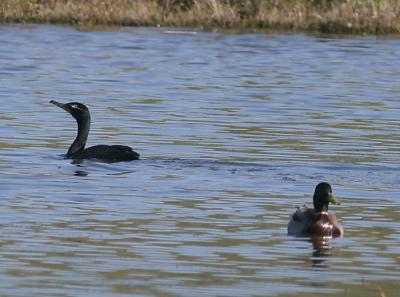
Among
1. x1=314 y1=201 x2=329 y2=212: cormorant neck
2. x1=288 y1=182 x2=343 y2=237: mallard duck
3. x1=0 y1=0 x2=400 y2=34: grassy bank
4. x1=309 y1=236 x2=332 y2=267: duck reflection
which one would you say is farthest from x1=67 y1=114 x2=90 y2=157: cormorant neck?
x1=0 y1=0 x2=400 y2=34: grassy bank

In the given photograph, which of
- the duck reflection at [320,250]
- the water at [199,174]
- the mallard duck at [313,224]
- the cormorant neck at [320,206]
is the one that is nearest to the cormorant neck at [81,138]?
the water at [199,174]

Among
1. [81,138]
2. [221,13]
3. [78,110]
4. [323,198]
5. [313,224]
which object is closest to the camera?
[313,224]

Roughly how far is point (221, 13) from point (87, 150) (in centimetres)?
2460

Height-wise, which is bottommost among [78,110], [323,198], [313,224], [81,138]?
[81,138]

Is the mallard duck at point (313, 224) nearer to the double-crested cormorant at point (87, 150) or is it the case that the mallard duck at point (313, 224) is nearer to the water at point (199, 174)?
the water at point (199, 174)

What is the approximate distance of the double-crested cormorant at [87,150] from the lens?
18484 millimetres

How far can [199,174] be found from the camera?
17562 mm

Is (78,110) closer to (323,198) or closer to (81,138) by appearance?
(81,138)

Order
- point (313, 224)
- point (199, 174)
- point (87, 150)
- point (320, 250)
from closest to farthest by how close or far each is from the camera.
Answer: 1. point (320, 250)
2. point (313, 224)
3. point (199, 174)
4. point (87, 150)

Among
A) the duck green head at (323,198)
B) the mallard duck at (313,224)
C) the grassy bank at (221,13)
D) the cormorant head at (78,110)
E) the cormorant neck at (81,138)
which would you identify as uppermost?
the duck green head at (323,198)

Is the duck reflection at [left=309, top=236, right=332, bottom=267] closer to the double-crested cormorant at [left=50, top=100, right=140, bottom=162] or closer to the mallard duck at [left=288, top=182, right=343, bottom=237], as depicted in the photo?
the mallard duck at [left=288, top=182, right=343, bottom=237]

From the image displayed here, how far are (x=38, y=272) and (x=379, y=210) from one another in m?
4.97

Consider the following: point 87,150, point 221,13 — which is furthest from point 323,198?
point 221,13

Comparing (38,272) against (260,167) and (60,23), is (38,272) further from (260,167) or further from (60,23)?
(60,23)
